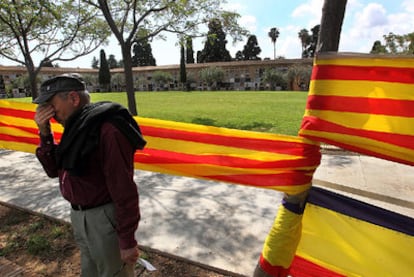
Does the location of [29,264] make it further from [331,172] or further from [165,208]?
[331,172]

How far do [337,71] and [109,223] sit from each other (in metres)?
1.64

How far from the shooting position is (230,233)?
3295 millimetres

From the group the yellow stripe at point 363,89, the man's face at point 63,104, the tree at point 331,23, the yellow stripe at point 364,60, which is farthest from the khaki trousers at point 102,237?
the tree at point 331,23

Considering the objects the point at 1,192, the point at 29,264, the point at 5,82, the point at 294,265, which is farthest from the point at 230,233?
the point at 5,82

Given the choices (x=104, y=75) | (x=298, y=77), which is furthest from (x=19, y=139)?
(x=104, y=75)

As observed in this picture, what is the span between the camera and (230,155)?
2.16 meters

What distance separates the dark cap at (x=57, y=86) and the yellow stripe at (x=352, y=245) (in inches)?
69.7

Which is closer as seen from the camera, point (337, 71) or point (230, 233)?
point (337, 71)

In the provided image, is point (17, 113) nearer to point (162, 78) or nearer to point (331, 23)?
point (331, 23)

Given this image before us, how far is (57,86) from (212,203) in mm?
2908

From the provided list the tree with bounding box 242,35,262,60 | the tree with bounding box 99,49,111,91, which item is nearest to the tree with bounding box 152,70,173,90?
the tree with bounding box 99,49,111,91

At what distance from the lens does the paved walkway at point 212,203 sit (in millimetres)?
2953

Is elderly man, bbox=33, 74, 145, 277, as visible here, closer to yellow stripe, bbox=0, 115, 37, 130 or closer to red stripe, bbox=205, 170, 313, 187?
red stripe, bbox=205, 170, 313, 187

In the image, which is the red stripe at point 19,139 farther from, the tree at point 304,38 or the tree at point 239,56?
the tree at point 304,38
